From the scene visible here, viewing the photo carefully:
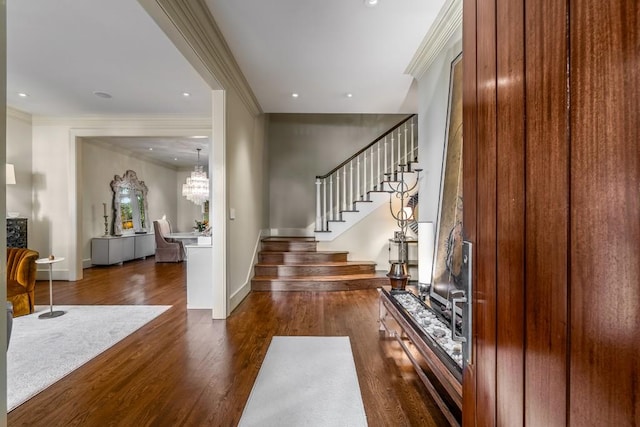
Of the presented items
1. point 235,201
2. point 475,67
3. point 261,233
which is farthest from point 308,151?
point 475,67

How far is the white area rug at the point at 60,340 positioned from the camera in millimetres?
2273

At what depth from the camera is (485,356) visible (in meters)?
0.76

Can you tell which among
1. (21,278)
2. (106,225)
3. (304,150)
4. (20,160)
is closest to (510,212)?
(21,278)

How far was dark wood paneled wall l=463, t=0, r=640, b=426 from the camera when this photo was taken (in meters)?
0.42

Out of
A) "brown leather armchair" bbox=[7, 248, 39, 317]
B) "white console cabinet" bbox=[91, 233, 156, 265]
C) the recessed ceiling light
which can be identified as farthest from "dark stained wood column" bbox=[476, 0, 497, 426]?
"white console cabinet" bbox=[91, 233, 156, 265]

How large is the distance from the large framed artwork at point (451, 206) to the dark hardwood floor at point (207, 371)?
75cm

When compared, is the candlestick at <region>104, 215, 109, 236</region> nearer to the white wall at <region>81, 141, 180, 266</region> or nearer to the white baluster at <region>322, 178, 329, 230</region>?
the white wall at <region>81, 141, 180, 266</region>

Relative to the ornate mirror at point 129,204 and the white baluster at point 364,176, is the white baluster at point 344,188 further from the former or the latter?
the ornate mirror at point 129,204

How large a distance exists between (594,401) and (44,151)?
7679 mm

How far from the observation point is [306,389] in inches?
83.2

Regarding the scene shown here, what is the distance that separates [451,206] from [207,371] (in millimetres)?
2359

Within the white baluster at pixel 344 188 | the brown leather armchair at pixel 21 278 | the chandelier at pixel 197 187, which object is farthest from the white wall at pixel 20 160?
the white baluster at pixel 344 188

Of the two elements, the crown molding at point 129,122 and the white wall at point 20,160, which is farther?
the crown molding at point 129,122

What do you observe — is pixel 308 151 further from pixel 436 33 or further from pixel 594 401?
pixel 594 401
